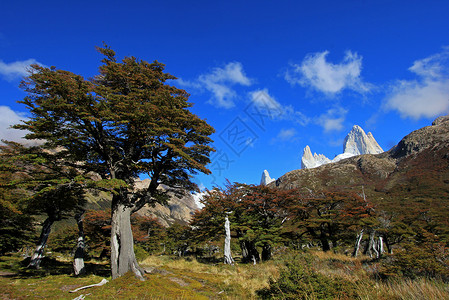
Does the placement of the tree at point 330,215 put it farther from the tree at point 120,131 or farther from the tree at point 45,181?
the tree at point 45,181

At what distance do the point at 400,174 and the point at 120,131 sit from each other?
119068 millimetres

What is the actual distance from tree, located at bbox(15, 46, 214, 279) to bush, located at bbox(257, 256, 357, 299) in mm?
6584

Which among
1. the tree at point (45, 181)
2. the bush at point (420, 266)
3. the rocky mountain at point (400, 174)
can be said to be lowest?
the bush at point (420, 266)

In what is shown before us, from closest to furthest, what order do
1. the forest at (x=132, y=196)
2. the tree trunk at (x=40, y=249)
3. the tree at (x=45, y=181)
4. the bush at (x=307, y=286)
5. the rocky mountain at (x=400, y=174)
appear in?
1. the bush at (x=307, y=286)
2. the forest at (x=132, y=196)
3. the tree at (x=45, y=181)
4. the tree trunk at (x=40, y=249)
5. the rocky mountain at (x=400, y=174)

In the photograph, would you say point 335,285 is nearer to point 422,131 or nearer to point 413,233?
point 413,233

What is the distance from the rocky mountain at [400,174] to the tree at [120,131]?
7068cm

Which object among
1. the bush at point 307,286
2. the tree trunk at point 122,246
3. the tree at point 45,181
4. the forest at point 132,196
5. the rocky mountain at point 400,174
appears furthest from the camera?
the rocky mountain at point 400,174

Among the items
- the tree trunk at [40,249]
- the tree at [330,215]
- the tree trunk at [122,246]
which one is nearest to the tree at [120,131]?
the tree trunk at [122,246]

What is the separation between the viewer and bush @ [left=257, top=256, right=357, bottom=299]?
18.1 ft

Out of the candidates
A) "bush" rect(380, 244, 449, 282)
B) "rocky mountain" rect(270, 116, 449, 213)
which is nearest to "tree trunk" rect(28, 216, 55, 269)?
"bush" rect(380, 244, 449, 282)

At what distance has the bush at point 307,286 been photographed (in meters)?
5.53

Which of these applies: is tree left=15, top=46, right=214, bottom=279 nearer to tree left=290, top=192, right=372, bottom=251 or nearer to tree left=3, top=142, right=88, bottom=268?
tree left=3, top=142, right=88, bottom=268

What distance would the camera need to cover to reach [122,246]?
10.7 metres

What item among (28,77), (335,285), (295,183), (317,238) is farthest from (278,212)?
(295,183)
